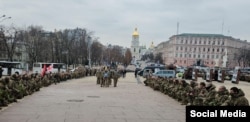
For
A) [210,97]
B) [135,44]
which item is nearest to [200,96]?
[210,97]

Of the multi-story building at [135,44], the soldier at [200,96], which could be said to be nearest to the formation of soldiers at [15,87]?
the soldier at [200,96]

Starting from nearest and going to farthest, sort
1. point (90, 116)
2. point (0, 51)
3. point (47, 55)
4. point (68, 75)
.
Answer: point (90, 116) < point (68, 75) < point (0, 51) < point (47, 55)

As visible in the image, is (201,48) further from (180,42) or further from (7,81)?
(7,81)

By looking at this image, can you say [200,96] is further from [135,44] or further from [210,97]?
[135,44]

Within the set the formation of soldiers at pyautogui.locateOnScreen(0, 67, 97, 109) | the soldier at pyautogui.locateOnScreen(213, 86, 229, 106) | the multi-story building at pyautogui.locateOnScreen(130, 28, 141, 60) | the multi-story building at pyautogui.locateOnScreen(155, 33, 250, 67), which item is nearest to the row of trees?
the formation of soldiers at pyautogui.locateOnScreen(0, 67, 97, 109)

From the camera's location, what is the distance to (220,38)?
505ft

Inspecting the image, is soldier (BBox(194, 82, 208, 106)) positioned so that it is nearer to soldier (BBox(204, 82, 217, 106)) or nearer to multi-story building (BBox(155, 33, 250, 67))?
soldier (BBox(204, 82, 217, 106))

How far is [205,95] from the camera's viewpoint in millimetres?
14797

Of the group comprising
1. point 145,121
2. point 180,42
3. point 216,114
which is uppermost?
point 180,42

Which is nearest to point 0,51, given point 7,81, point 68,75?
point 68,75

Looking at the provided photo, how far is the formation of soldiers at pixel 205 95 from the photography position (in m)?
11.0

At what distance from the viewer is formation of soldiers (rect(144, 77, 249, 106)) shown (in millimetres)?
11039

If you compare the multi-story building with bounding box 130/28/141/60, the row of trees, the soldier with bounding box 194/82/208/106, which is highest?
the multi-story building with bounding box 130/28/141/60

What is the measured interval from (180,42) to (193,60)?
883 cm
